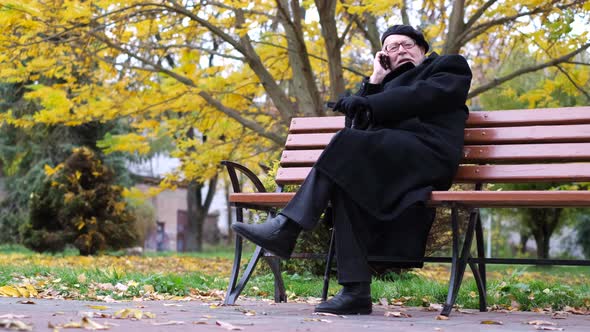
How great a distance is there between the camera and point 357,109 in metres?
4.66

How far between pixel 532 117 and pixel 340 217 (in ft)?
4.73

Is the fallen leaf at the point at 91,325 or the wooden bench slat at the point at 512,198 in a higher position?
the wooden bench slat at the point at 512,198

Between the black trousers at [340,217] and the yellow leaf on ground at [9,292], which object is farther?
the yellow leaf on ground at [9,292]

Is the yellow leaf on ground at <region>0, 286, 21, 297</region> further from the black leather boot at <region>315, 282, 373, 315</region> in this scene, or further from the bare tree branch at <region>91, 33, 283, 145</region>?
the bare tree branch at <region>91, 33, 283, 145</region>

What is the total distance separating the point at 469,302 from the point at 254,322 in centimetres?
208

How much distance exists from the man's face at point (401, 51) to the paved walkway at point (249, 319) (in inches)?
57.2

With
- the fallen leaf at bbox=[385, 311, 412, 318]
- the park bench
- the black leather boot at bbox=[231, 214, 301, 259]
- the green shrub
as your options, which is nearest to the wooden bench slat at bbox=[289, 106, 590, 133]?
the park bench

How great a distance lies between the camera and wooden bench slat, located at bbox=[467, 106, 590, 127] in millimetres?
4898

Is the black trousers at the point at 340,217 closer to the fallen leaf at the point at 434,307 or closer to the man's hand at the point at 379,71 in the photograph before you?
the fallen leaf at the point at 434,307

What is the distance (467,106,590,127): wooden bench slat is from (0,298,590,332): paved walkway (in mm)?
1116

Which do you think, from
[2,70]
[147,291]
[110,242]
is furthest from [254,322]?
[110,242]

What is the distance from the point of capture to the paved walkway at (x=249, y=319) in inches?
A: 128

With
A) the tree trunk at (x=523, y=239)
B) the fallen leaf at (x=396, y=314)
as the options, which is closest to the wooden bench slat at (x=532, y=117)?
the fallen leaf at (x=396, y=314)

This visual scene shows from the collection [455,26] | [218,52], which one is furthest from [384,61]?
[218,52]
